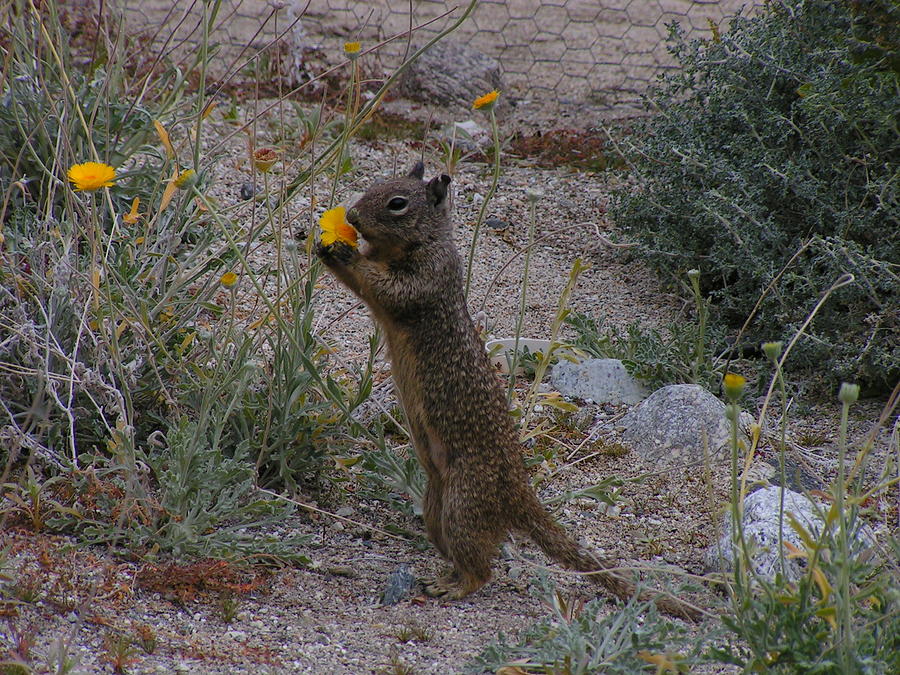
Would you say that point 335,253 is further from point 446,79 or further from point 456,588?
point 446,79

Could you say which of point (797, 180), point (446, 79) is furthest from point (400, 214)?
point (446, 79)

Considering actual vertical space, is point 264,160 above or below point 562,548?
above

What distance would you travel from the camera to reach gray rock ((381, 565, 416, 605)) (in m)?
3.22

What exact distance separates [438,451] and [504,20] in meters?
8.02

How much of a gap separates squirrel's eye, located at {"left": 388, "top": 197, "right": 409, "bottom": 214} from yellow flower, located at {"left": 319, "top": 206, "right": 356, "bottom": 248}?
185mm

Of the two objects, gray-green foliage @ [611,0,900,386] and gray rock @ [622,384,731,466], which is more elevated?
gray-green foliage @ [611,0,900,386]

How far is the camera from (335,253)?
332 cm

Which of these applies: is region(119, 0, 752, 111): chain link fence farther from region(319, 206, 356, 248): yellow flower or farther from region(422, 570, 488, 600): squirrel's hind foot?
region(422, 570, 488, 600): squirrel's hind foot

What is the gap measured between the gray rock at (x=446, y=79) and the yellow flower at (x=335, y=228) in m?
5.02

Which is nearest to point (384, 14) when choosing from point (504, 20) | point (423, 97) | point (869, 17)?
point (504, 20)

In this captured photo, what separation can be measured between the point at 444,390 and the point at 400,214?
659 mm

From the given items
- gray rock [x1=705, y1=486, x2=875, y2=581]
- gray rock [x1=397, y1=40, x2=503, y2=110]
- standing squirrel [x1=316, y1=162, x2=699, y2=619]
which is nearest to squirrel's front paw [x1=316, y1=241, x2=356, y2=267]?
standing squirrel [x1=316, y1=162, x2=699, y2=619]

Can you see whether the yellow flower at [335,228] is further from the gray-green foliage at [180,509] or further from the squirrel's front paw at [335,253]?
the gray-green foliage at [180,509]

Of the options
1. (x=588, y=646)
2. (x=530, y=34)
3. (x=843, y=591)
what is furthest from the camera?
(x=530, y=34)
